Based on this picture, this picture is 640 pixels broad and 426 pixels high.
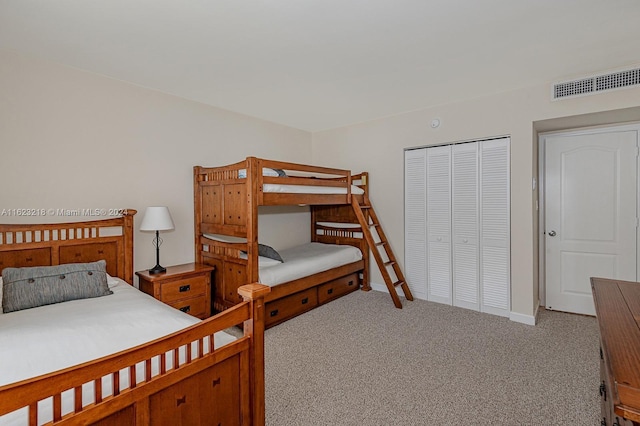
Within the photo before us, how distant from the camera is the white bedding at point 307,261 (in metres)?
3.19

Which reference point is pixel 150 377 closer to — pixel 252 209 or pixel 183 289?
pixel 252 209

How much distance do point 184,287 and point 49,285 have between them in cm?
104

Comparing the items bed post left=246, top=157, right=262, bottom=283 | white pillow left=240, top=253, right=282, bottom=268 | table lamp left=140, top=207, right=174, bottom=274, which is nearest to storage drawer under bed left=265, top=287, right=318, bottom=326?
white pillow left=240, top=253, right=282, bottom=268

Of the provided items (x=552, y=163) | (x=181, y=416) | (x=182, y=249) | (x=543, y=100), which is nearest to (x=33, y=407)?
(x=181, y=416)

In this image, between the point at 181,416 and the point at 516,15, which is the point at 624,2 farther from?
the point at 181,416

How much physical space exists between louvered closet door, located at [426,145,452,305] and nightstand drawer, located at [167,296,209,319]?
2685mm

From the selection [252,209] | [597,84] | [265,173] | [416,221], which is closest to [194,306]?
[252,209]

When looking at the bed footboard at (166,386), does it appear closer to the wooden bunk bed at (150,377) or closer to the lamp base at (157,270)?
the wooden bunk bed at (150,377)

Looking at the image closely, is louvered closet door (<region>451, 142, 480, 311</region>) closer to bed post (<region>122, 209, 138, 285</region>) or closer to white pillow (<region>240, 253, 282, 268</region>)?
white pillow (<region>240, 253, 282, 268</region>)

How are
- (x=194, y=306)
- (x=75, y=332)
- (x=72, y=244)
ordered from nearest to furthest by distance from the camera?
(x=75, y=332)
(x=72, y=244)
(x=194, y=306)

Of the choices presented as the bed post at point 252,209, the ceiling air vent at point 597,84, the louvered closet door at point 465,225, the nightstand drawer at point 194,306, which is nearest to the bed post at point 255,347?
the bed post at point 252,209

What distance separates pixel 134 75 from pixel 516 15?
9.90 feet

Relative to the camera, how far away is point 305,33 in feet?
7.04

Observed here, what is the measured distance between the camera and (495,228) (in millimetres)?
3477
